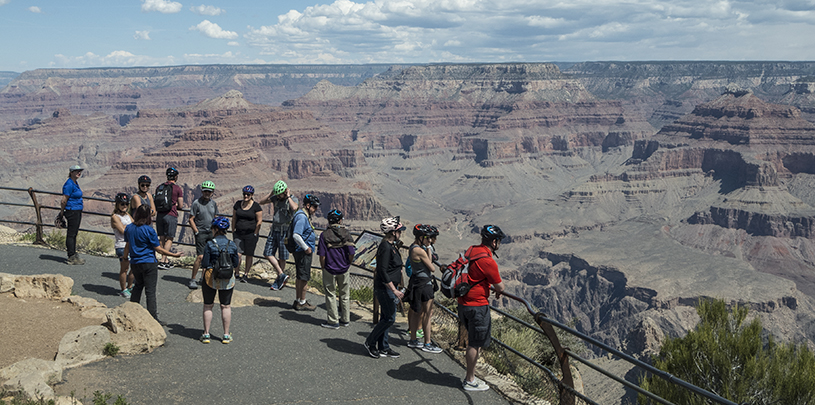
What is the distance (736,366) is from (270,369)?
859 centimetres

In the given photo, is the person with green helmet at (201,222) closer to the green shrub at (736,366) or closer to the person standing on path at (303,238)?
the person standing on path at (303,238)

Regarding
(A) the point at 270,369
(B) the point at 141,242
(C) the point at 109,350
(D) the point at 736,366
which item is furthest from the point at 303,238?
(D) the point at 736,366

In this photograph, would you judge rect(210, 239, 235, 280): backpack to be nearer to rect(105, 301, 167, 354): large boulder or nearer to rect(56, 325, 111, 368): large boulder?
rect(105, 301, 167, 354): large boulder

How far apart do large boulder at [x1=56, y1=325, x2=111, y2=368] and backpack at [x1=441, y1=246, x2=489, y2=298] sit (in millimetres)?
5282

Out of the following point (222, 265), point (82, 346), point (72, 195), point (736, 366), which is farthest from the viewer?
point (72, 195)

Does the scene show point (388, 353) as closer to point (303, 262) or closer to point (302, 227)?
point (303, 262)

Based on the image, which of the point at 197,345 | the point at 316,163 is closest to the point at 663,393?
the point at 197,345

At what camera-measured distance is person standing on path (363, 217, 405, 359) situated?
1000 cm

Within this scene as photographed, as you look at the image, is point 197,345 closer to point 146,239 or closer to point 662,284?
point 146,239

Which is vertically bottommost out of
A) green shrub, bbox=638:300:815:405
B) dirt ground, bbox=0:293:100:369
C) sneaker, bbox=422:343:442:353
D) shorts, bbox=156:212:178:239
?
green shrub, bbox=638:300:815:405

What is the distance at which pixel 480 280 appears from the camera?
868cm

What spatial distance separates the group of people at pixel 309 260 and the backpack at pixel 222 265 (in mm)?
17

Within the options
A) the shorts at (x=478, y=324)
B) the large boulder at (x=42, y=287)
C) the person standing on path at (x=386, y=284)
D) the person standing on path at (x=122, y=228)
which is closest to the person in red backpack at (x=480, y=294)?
the shorts at (x=478, y=324)

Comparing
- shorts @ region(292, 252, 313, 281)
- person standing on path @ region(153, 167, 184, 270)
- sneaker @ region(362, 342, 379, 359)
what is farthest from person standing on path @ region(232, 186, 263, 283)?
sneaker @ region(362, 342, 379, 359)
